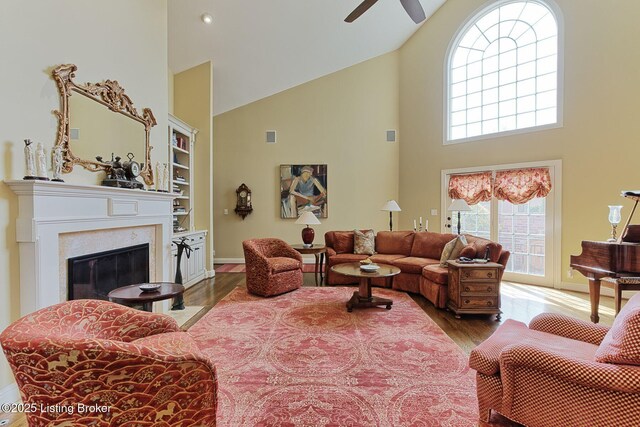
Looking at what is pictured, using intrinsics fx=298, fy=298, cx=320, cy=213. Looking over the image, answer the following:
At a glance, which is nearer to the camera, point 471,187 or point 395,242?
point 395,242

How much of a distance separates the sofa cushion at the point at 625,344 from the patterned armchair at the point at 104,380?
1.78 m

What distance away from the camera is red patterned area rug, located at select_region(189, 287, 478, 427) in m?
1.82

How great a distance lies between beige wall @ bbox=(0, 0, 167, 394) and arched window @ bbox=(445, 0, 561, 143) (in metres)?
5.49

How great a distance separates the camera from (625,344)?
4.21 ft

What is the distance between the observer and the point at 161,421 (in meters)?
1.24

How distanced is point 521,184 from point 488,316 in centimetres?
260

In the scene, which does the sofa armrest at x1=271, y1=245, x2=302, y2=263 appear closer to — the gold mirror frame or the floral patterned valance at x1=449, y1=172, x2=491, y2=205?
the gold mirror frame

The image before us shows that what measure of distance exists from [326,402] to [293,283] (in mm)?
2655

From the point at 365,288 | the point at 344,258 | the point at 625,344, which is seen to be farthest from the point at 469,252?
the point at 625,344

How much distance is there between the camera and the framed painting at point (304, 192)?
6.86 metres

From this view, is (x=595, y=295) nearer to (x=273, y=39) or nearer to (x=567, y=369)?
(x=567, y=369)

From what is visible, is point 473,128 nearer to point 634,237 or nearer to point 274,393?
point 634,237

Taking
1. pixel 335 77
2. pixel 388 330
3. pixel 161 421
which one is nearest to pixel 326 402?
pixel 161 421

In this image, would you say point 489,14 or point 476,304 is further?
point 489,14
